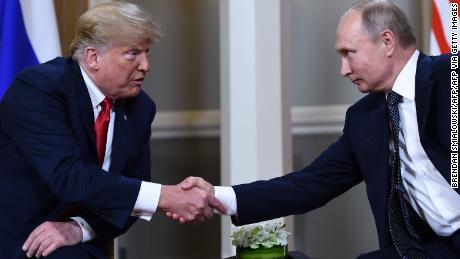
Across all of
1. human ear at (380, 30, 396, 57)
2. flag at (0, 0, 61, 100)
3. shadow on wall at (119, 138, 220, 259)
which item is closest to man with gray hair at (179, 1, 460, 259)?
human ear at (380, 30, 396, 57)

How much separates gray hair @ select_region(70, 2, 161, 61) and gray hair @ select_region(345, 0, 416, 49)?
741 millimetres

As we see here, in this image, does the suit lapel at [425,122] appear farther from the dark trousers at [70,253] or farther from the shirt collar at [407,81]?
the dark trousers at [70,253]

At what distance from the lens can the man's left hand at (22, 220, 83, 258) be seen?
2480mm

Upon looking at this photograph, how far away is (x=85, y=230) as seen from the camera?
262 centimetres

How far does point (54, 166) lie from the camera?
8.10 ft

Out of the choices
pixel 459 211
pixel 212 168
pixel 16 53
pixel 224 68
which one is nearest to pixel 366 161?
pixel 459 211

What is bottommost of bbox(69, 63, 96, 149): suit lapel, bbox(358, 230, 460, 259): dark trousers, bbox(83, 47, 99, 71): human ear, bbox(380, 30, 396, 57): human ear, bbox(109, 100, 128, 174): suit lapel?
bbox(358, 230, 460, 259): dark trousers

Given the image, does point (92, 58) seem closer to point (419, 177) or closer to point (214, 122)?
point (419, 177)

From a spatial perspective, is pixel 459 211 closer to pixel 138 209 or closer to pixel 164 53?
pixel 138 209

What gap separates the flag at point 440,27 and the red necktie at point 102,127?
165cm

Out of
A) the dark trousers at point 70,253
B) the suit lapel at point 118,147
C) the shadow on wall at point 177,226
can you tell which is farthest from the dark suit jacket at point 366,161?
the shadow on wall at point 177,226

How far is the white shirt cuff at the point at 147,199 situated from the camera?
2590 millimetres

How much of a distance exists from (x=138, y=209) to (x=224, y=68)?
1.24 metres

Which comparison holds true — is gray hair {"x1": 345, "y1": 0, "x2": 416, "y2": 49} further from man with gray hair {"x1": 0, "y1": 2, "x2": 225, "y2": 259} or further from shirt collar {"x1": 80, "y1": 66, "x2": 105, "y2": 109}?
shirt collar {"x1": 80, "y1": 66, "x2": 105, "y2": 109}
